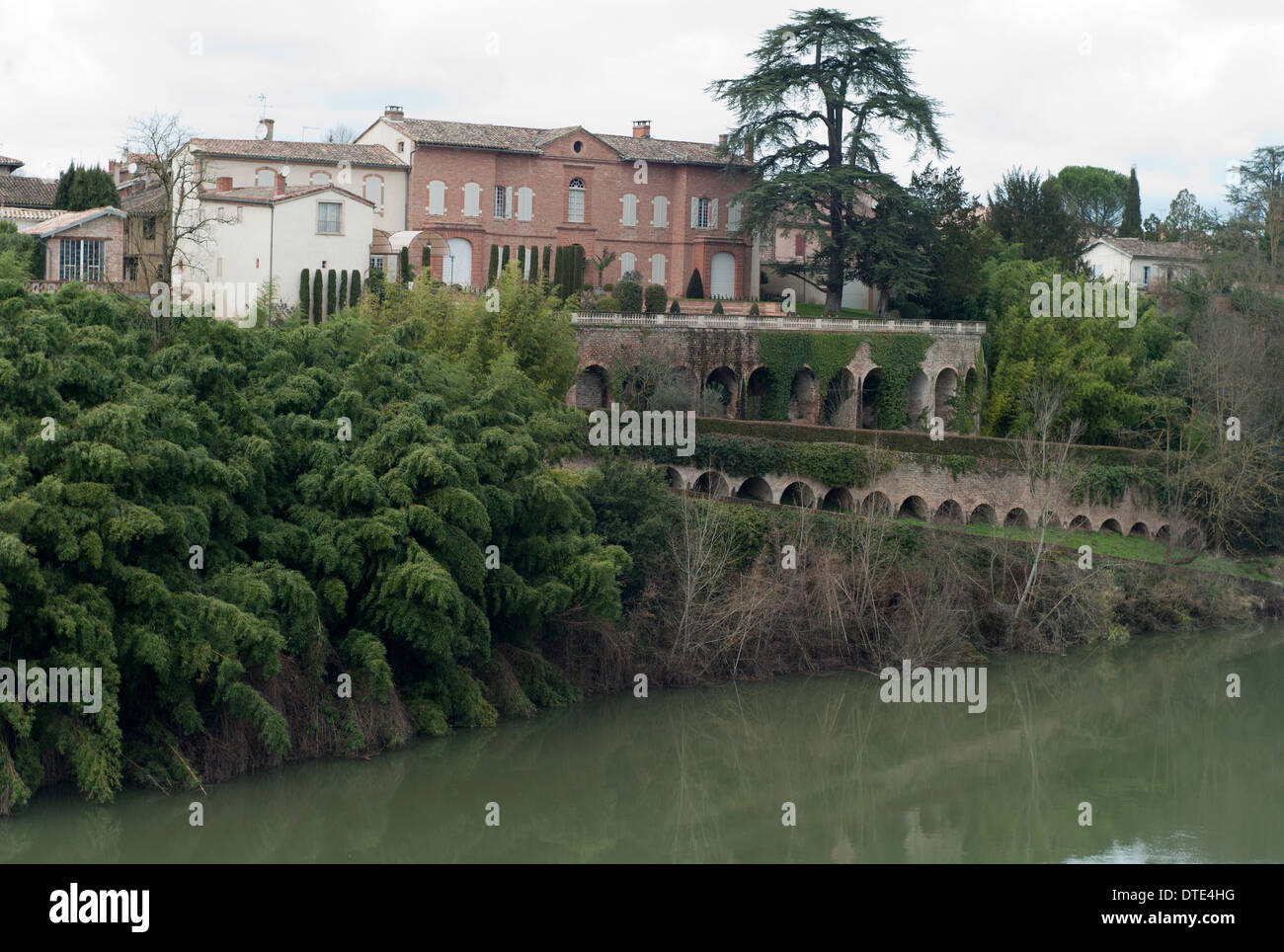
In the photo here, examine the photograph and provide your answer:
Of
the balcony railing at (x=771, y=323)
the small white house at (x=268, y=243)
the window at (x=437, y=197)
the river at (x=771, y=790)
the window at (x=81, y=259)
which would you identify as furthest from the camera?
the window at (x=437, y=197)

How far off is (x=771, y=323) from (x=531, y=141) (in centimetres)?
1195

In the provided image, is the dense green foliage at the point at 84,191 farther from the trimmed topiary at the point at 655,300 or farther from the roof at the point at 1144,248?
the roof at the point at 1144,248

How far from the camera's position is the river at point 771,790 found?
1823 cm

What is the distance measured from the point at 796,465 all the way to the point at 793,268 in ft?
48.9

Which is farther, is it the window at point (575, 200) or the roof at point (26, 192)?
the window at point (575, 200)

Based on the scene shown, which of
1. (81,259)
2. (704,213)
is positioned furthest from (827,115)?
(81,259)

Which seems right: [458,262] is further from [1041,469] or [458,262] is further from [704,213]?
[1041,469]

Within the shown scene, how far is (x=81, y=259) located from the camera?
34.9 m

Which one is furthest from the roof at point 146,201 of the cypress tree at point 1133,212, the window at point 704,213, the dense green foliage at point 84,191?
the cypress tree at point 1133,212

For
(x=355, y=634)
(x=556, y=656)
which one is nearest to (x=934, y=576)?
(x=556, y=656)

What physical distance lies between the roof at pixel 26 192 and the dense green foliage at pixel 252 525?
21.3 m

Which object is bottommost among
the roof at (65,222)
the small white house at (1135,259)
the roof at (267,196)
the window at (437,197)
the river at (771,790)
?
the river at (771,790)
